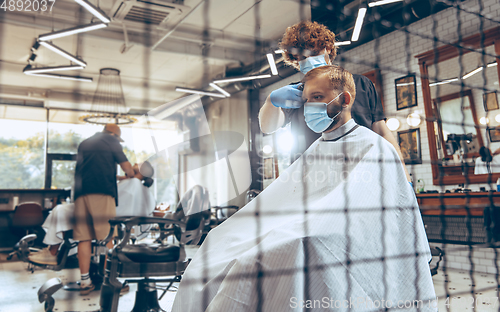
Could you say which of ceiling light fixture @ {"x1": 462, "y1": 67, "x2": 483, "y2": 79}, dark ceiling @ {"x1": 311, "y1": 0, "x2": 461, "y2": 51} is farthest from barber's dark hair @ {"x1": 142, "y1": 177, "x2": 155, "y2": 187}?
ceiling light fixture @ {"x1": 462, "y1": 67, "x2": 483, "y2": 79}

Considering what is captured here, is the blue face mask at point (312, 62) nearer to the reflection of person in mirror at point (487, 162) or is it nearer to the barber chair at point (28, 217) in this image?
the reflection of person in mirror at point (487, 162)

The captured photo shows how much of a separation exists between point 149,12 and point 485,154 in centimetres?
481

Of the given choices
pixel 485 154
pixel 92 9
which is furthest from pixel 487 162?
pixel 92 9

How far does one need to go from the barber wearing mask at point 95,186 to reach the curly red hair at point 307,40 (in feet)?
5.90

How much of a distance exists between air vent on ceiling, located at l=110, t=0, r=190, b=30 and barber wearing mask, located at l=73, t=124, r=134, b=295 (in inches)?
102

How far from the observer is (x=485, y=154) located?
372cm

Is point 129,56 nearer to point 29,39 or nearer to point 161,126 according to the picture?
point 29,39

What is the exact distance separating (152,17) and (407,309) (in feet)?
17.5

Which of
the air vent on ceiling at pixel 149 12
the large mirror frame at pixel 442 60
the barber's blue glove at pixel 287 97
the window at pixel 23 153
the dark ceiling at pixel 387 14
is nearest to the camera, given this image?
the barber's blue glove at pixel 287 97

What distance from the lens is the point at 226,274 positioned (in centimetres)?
99

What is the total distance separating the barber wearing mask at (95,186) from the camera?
2.65m

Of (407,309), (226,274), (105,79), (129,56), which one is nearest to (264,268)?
(226,274)

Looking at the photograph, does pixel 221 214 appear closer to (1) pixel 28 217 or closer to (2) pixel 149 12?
(1) pixel 28 217

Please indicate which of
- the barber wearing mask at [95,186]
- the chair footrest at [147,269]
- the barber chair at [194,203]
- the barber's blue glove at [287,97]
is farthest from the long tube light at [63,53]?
the barber's blue glove at [287,97]
